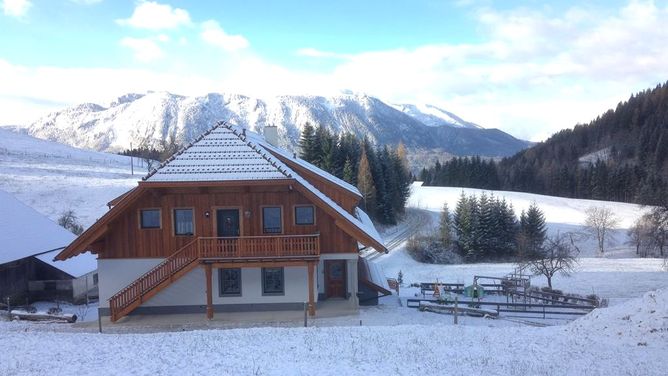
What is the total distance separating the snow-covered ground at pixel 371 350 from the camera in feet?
36.0

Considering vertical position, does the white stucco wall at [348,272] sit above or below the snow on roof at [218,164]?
below

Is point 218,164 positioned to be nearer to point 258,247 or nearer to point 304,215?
point 258,247

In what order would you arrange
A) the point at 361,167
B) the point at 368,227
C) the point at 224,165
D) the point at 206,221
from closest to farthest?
the point at 224,165 < the point at 206,221 < the point at 368,227 < the point at 361,167

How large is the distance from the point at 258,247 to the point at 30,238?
679 inches

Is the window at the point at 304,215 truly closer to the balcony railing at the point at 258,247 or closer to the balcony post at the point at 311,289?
the balcony railing at the point at 258,247

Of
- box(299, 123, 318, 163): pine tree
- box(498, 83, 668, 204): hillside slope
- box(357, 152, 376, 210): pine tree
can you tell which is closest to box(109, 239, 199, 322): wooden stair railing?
box(357, 152, 376, 210): pine tree

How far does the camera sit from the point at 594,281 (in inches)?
1404

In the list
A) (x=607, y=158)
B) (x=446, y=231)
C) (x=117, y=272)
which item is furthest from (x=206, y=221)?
(x=607, y=158)

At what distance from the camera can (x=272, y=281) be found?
20547 mm

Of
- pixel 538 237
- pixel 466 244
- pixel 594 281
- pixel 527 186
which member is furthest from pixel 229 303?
pixel 527 186

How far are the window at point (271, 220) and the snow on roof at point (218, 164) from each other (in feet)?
6.40

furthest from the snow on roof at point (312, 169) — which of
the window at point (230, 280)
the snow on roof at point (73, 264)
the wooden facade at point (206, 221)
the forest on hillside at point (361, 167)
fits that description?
the forest on hillside at point (361, 167)

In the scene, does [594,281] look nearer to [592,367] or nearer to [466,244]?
[466,244]

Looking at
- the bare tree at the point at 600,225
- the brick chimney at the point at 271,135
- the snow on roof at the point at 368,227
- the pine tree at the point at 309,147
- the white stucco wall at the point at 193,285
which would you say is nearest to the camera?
the white stucco wall at the point at 193,285
